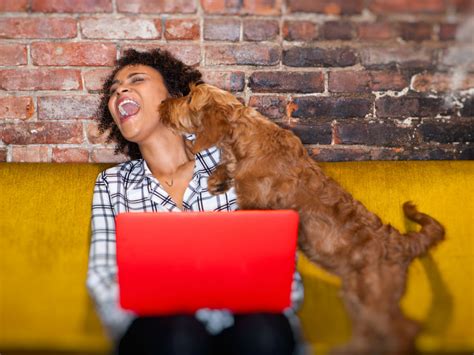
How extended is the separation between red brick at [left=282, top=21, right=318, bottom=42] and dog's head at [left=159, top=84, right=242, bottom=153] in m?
0.52

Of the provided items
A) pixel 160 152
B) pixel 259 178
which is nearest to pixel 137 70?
pixel 160 152

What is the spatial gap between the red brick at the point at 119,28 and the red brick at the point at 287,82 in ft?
1.61

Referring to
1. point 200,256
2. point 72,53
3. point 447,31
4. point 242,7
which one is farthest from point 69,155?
point 447,31

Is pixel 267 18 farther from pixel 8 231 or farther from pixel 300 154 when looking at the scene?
pixel 8 231

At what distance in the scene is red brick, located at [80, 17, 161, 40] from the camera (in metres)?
2.46

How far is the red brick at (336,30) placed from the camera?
2.49 m

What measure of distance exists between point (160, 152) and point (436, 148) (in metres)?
1.30

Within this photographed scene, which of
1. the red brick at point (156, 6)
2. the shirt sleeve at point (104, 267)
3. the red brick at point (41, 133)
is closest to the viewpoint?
the shirt sleeve at point (104, 267)

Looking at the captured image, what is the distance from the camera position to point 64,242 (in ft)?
6.91

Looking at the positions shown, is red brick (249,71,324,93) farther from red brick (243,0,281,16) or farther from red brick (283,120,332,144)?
red brick (243,0,281,16)

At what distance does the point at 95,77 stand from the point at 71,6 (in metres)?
0.32

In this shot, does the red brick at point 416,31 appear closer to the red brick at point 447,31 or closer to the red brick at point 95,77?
the red brick at point 447,31

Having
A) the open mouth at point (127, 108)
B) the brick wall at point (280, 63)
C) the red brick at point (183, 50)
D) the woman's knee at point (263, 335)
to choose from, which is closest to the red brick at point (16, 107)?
the brick wall at point (280, 63)

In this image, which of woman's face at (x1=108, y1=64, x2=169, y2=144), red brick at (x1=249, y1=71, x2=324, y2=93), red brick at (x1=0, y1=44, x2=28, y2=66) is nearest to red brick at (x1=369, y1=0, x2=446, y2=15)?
red brick at (x1=249, y1=71, x2=324, y2=93)
